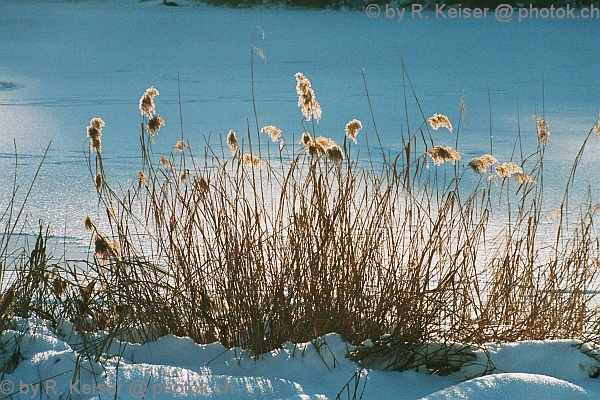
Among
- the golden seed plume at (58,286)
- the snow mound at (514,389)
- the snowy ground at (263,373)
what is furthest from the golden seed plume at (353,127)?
the golden seed plume at (58,286)

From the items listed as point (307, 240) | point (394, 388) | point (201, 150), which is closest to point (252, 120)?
point (201, 150)

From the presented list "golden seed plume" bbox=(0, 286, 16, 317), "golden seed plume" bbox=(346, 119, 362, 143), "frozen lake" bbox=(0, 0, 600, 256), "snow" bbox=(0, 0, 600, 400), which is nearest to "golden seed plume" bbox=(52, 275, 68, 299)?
"snow" bbox=(0, 0, 600, 400)

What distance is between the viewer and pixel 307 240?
2021 mm

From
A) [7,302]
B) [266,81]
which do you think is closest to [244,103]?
[266,81]

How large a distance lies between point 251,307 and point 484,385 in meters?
0.66

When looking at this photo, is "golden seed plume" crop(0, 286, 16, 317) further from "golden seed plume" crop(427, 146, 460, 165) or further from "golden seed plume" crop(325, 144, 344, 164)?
"golden seed plume" crop(427, 146, 460, 165)

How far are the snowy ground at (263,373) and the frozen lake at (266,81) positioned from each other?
23.7 inches

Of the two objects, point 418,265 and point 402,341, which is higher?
point 418,265

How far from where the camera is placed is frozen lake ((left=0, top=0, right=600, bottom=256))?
481 centimetres

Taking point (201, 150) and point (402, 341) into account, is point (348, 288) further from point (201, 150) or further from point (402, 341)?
point (201, 150)

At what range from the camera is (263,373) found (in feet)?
5.89

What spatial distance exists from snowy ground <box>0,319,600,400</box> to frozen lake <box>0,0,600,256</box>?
1.97 ft

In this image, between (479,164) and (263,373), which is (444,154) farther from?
(263,373)

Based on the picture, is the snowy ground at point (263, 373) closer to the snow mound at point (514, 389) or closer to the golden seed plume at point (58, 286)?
the snow mound at point (514, 389)
